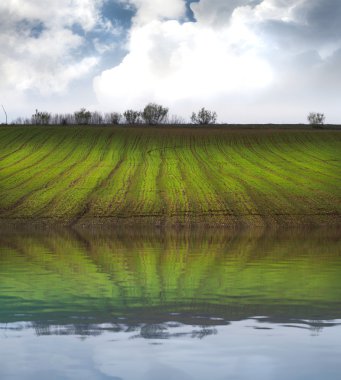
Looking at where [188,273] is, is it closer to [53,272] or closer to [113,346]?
[53,272]

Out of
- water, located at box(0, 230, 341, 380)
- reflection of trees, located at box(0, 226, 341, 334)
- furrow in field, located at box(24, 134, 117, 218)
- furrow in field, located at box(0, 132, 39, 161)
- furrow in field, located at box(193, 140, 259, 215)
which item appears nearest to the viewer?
water, located at box(0, 230, 341, 380)

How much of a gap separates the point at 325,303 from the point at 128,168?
196 feet

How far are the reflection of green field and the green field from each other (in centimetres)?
1734

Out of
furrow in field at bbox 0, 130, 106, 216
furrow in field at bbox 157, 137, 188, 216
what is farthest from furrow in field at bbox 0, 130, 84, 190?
furrow in field at bbox 157, 137, 188, 216

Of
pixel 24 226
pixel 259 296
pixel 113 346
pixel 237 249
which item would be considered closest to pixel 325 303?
pixel 259 296

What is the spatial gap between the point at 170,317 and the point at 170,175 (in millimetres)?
57053

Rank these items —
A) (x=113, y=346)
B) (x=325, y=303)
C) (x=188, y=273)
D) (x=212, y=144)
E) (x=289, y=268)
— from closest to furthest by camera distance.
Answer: (x=113, y=346), (x=325, y=303), (x=188, y=273), (x=289, y=268), (x=212, y=144)

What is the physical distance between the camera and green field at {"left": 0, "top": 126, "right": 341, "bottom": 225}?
53781 millimetres

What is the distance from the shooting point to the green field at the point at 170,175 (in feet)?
176

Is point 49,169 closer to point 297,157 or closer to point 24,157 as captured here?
point 24,157

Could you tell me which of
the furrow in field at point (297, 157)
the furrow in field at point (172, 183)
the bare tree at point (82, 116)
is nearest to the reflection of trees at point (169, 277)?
the furrow in field at point (172, 183)

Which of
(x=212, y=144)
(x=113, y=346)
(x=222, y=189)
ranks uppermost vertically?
(x=212, y=144)

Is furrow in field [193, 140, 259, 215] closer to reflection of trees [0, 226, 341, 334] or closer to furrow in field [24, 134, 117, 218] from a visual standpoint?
furrow in field [24, 134, 117, 218]

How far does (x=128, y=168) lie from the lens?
73.6 m
